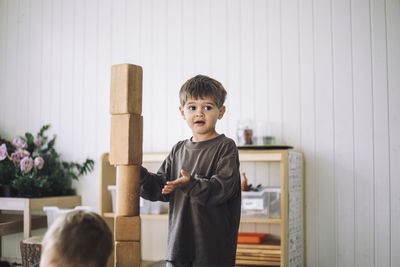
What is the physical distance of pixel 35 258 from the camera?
2658mm

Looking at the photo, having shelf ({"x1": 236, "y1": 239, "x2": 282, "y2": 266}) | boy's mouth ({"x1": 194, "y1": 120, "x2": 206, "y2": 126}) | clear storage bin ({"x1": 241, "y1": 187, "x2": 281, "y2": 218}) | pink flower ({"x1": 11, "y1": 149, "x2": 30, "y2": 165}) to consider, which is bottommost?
shelf ({"x1": 236, "y1": 239, "x2": 282, "y2": 266})

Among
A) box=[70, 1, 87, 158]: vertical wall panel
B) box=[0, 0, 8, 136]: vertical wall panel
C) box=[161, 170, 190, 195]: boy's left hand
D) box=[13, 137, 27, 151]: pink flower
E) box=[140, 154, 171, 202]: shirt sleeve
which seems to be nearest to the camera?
box=[161, 170, 190, 195]: boy's left hand

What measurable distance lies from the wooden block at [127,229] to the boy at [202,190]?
0.13 meters

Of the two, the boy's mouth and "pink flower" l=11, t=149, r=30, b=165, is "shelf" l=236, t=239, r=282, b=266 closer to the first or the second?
the boy's mouth

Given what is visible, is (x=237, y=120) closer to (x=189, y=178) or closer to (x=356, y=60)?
(x=356, y=60)

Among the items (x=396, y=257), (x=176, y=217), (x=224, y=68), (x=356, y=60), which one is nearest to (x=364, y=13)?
(x=356, y=60)

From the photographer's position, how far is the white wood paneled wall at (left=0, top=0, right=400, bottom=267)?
2.65 metres

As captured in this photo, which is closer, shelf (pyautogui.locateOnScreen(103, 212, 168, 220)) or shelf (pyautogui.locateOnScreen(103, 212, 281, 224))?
shelf (pyautogui.locateOnScreen(103, 212, 281, 224))

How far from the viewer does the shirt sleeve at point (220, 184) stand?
1.29m

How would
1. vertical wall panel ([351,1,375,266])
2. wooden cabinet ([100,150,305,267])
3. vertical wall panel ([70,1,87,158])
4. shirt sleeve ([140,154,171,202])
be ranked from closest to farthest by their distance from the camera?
shirt sleeve ([140,154,171,202]) < wooden cabinet ([100,150,305,267]) < vertical wall panel ([351,1,375,266]) < vertical wall panel ([70,1,87,158])

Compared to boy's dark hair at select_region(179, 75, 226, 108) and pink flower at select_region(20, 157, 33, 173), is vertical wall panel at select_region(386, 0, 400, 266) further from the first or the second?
pink flower at select_region(20, 157, 33, 173)

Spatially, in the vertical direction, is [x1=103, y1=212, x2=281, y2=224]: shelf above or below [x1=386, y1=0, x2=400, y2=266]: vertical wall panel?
below

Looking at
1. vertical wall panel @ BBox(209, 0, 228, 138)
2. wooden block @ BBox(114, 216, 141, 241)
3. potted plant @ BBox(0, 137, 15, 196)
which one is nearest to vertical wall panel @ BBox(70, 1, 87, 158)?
potted plant @ BBox(0, 137, 15, 196)

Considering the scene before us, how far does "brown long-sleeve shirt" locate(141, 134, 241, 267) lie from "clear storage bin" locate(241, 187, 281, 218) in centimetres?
117
